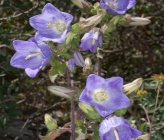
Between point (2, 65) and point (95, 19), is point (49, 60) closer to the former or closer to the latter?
point (95, 19)

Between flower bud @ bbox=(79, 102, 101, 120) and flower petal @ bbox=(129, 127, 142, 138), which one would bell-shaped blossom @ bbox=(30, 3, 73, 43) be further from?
flower petal @ bbox=(129, 127, 142, 138)

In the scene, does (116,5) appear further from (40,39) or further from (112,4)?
(40,39)

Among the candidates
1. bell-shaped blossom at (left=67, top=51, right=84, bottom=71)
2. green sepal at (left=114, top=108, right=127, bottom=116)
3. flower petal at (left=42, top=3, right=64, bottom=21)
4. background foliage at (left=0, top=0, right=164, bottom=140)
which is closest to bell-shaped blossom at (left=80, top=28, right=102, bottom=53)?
bell-shaped blossom at (left=67, top=51, right=84, bottom=71)

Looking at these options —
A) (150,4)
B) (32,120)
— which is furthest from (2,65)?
(150,4)

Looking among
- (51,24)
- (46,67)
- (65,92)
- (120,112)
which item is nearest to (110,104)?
(120,112)

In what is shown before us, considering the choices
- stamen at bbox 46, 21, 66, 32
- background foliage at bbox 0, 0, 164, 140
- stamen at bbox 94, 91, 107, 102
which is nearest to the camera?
stamen at bbox 94, 91, 107, 102

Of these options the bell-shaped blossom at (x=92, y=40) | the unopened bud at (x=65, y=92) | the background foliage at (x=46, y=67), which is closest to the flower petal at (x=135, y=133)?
the unopened bud at (x=65, y=92)

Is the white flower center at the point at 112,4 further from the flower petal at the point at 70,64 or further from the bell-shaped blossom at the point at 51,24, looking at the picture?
the flower petal at the point at 70,64
